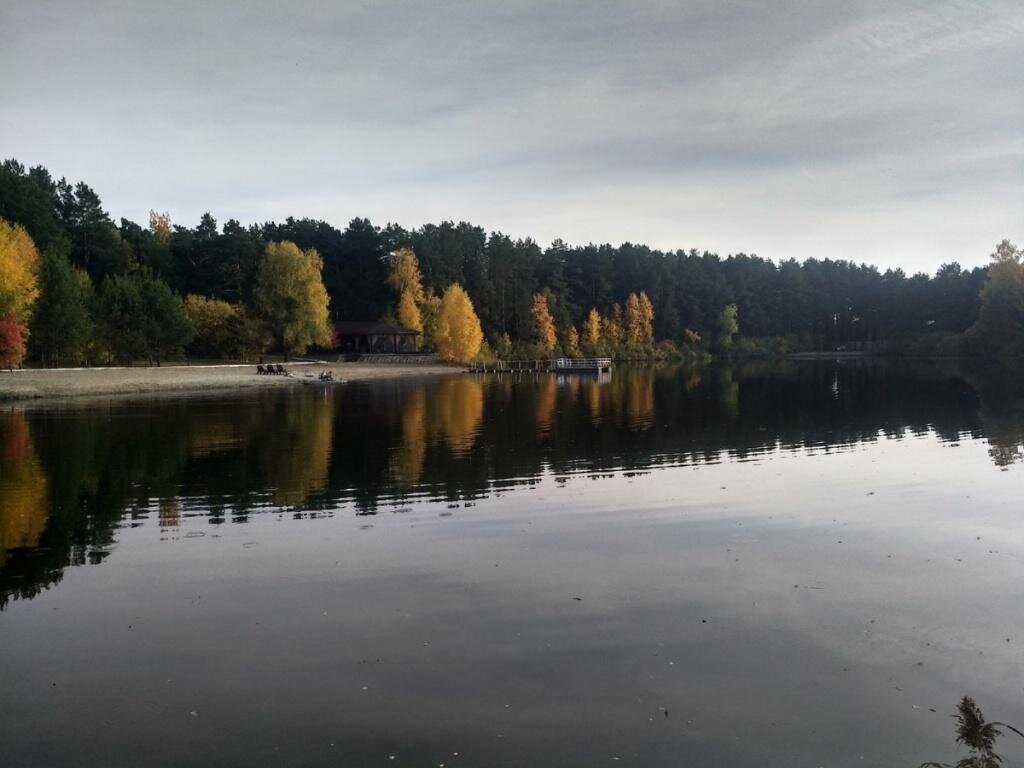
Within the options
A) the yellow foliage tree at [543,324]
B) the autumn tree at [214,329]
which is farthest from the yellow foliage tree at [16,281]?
the yellow foliage tree at [543,324]

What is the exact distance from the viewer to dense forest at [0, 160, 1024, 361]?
245 feet

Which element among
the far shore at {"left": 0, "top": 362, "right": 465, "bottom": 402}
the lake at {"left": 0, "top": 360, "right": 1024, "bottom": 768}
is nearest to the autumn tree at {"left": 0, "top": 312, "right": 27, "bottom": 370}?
the far shore at {"left": 0, "top": 362, "right": 465, "bottom": 402}

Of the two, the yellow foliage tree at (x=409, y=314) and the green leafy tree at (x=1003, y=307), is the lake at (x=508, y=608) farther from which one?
the green leafy tree at (x=1003, y=307)

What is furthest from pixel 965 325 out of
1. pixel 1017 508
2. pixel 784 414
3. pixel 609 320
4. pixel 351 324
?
pixel 1017 508

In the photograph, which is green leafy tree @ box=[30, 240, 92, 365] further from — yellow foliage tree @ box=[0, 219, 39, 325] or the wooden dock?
the wooden dock

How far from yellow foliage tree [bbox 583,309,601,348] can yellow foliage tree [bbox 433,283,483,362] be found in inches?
1398

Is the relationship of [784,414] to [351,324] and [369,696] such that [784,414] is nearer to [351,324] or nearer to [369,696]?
[369,696]

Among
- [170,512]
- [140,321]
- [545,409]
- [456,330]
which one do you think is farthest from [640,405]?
[456,330]

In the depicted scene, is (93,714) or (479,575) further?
(479,575)

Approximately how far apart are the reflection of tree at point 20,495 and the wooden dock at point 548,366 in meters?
74.9

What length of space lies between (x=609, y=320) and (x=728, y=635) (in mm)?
137948

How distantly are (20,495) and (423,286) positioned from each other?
101m

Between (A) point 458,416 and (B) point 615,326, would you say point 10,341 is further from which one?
(B) point 615,326

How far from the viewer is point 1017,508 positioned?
55.3 feet
